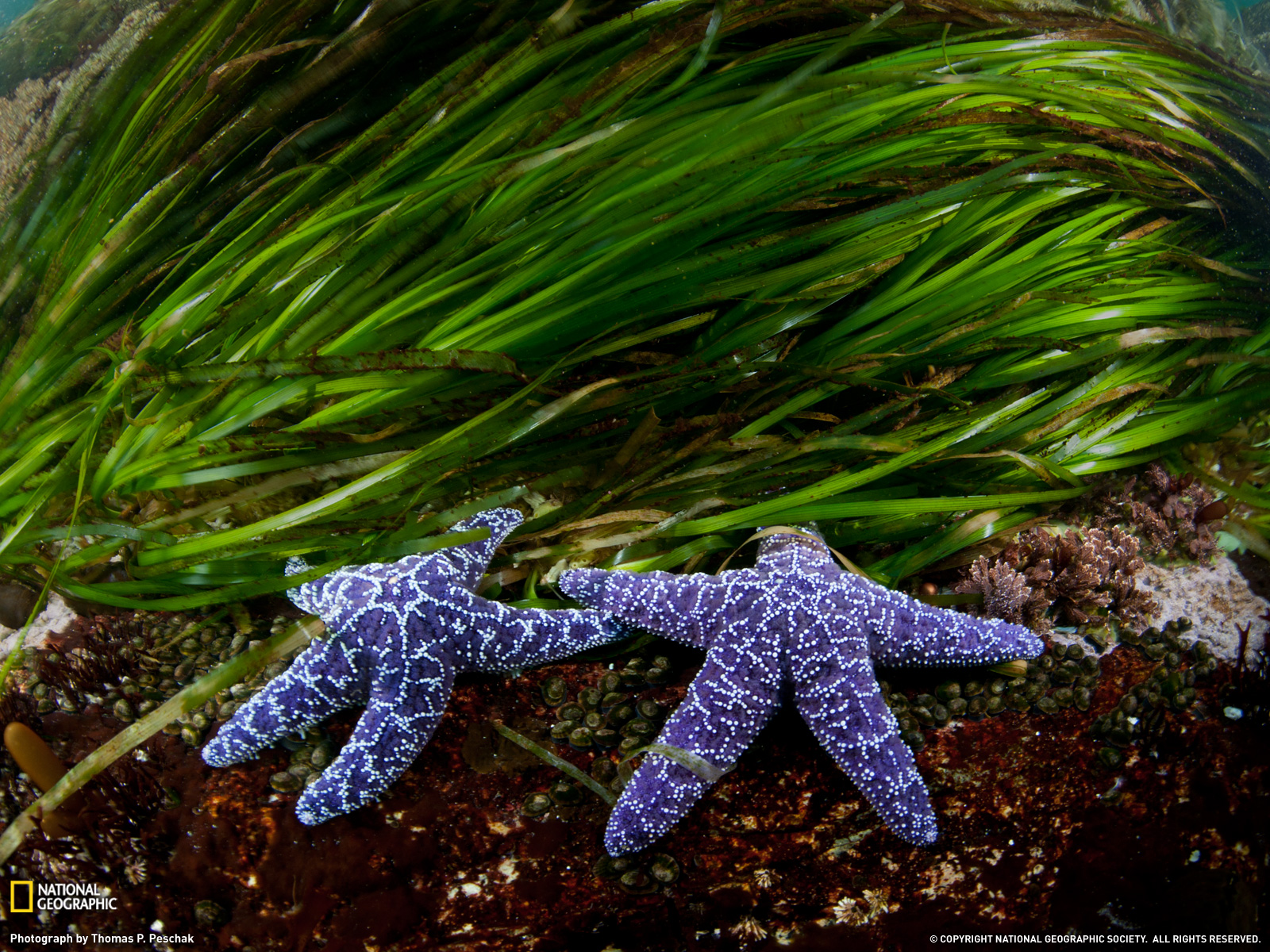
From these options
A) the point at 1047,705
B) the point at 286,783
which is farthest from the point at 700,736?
the point at 286,783

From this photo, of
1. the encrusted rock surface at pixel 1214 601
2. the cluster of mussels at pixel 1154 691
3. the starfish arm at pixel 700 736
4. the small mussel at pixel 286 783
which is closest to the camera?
the starfish arm at pixel 700 736

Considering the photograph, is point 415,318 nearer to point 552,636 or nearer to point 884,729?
point 552,636

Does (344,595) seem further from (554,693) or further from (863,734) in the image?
(863,734)

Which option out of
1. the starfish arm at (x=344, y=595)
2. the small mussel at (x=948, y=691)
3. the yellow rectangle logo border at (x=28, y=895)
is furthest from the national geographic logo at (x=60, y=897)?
the small mussel at (x=948, y=691)

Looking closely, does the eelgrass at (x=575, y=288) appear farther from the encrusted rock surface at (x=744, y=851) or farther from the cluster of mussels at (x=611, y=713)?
the encrusted rock surface at (x=744, y=851)

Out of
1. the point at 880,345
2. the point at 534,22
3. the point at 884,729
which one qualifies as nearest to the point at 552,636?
the point at 884,729

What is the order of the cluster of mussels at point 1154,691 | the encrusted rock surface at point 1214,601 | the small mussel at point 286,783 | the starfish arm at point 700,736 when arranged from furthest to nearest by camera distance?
the encrusted rock surface at point 1214,601 → the cluster of mussels at point 1154,691 → the small mussel at point 286,783 → the starfish arm at point 700,736
